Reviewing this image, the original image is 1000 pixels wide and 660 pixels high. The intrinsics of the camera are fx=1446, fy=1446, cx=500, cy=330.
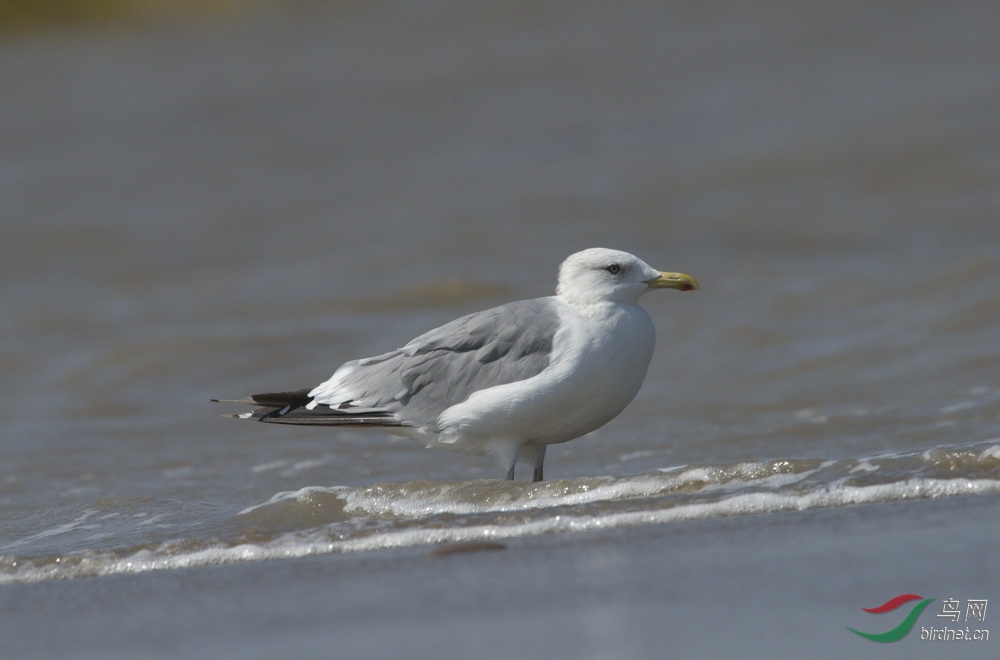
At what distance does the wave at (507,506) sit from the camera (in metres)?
4.56

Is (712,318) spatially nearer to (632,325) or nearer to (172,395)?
(172,395)

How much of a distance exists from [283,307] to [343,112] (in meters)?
7.33

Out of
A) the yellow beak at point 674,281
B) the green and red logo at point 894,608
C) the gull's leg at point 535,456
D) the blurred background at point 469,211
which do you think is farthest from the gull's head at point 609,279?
the green and red logo at point 894,608

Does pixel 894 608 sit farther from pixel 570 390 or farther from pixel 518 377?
pixel 518 377

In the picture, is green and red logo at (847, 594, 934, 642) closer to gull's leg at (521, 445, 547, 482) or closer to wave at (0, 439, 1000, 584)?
wave at (0, 439, 1000, 584)

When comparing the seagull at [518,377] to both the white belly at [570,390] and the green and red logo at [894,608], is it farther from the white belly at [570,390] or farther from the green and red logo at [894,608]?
the green and red logo at [894,608]

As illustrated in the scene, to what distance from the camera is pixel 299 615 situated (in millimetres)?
3803

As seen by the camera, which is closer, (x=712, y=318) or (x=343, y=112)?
(x=712, y=318)

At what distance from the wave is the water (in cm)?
2

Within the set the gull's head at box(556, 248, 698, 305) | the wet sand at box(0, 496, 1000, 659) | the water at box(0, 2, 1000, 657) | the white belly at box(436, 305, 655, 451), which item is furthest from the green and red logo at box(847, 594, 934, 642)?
the gull's head at box(556, 248, 698, 305)

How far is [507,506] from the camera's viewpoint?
4945 mm

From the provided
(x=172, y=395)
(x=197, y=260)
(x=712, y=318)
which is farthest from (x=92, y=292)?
(x=712, y=318)

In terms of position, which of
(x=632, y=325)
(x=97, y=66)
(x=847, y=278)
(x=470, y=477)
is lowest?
(x=470, y=477)

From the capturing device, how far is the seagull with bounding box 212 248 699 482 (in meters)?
4.98
